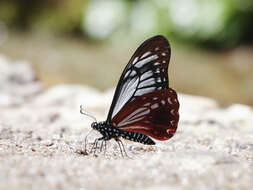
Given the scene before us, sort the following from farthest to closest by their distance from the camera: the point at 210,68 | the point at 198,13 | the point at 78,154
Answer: the point at 198,13
the point at 210,68
the point at 78,154

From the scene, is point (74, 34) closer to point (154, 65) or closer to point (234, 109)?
point (234, 109)

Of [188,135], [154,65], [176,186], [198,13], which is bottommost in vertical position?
[176,186]

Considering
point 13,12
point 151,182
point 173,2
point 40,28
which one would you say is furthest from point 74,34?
point 151,182

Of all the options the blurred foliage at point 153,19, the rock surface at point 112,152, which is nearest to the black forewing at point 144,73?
the rock surface at point 112,152

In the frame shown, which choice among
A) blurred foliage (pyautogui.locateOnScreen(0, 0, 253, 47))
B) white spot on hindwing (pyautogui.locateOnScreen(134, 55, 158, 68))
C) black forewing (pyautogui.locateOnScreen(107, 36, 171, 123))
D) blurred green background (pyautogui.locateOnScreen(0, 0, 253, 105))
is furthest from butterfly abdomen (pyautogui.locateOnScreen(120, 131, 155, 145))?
blurred foliage (pyautogui.locateOnScreen(0, 0, 253, 47))

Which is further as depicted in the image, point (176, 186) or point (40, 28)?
point (40, 28)

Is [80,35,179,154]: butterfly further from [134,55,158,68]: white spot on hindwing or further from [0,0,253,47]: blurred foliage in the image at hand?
[0,0,253,47]: blurred foliage

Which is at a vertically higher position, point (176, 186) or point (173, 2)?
point (173, 2)

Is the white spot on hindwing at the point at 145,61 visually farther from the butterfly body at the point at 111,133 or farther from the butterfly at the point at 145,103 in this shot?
the butterfly body at the point at 111,133
